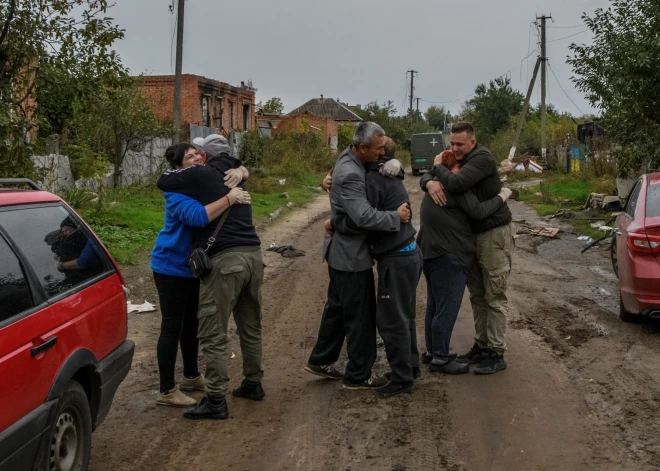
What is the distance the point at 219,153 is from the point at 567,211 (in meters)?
15.8

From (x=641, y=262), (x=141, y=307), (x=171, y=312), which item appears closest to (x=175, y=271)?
(x=171, y=312)

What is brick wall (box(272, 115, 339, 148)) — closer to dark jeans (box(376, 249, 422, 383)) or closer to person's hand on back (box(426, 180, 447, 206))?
person's hand on back (box(426, 180, 447, 206))

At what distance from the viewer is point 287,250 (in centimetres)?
1383

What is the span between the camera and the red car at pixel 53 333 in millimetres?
3357

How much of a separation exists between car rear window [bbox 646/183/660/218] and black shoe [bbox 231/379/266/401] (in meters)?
4.30

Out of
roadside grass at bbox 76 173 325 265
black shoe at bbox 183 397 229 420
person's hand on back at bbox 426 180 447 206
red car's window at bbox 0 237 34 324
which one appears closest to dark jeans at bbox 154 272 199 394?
black shoe at bbox 183 397 229 420

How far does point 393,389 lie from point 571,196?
19627 mm

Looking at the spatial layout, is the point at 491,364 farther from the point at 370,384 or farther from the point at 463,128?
the point at 463,128

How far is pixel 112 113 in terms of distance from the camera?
62.4ft

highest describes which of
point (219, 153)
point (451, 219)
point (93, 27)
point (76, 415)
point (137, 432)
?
point (93, 27)

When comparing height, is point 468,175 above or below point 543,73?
below

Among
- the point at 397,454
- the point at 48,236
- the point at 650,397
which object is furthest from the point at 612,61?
the point at 48,236

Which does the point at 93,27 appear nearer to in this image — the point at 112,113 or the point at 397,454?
the point at 397,454

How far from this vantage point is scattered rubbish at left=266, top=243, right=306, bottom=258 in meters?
13.6
